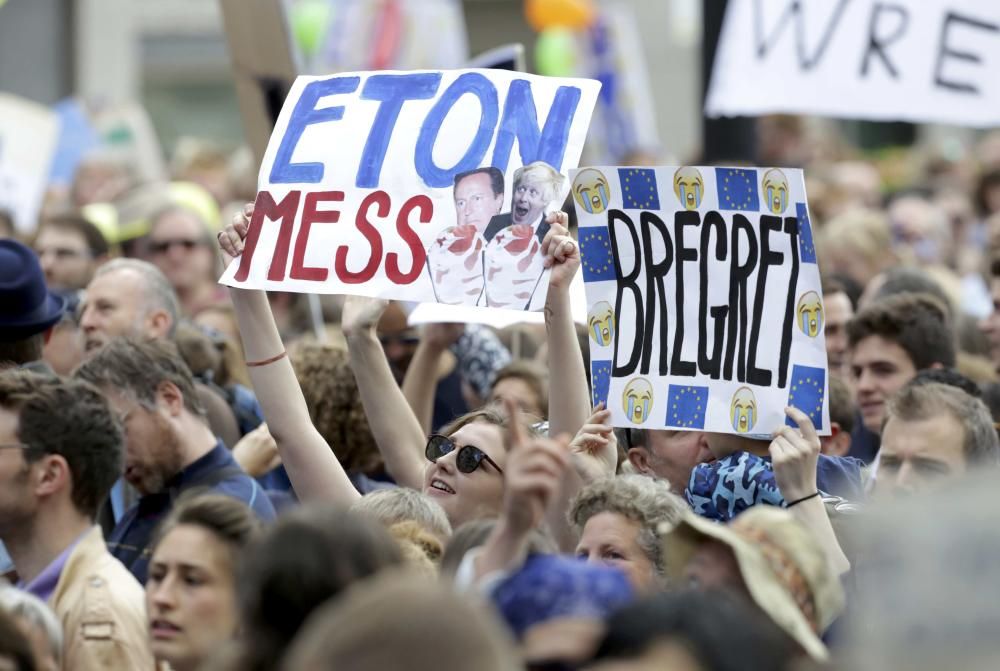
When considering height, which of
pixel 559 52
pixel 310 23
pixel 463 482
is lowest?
pixel 559 52

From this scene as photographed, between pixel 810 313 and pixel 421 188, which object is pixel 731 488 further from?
pixel 421 188

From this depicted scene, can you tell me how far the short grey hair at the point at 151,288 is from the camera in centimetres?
709

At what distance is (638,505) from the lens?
4316mm

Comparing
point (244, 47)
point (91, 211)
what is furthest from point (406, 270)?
point (91, 211)

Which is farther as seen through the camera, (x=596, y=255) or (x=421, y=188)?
(x=421, y=188)

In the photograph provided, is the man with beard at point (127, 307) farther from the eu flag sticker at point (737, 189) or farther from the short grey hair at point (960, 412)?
the short grey hair at point (960, 412)

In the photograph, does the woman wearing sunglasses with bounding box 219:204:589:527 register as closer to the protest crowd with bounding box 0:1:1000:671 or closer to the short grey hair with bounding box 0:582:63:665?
the protest crowd with bounding box 0:1:1000:671

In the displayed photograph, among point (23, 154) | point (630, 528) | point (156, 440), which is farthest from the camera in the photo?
point (23, 154)

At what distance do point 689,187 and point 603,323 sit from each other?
0.44 metres

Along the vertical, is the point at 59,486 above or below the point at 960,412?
above

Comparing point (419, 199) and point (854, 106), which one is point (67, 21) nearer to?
point (854, 106)

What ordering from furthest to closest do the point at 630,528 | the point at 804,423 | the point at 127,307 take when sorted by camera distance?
the point at 127,307 < the point at 804,423 < the point at 630,528

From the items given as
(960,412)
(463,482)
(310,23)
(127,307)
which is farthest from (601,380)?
(310,23)

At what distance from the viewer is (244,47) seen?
24.2 ft
